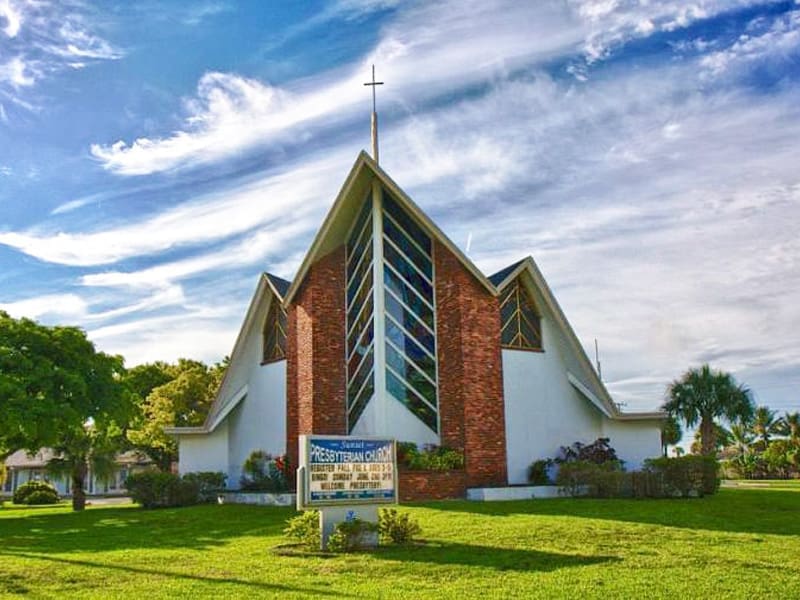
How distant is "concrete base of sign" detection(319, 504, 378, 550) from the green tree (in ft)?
38.6

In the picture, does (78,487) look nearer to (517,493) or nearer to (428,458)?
(428,458)

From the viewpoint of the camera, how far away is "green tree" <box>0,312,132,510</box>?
22.3 metres

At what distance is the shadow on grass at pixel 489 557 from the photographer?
11719mm

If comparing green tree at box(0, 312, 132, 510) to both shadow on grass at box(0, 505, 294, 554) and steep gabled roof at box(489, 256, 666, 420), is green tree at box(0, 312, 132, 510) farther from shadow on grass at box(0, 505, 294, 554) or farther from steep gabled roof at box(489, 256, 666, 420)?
steep gabled roof at box(489, 256, 666, 420)

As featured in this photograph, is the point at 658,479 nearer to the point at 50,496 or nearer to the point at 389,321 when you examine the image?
the point at 389,321

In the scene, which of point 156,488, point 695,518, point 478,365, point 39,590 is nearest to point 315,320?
point 478,365

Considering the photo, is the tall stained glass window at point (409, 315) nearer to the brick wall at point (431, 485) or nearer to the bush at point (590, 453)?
the brick wall at point (431, 485)

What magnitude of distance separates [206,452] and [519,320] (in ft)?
43.6

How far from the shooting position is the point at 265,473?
27.3m

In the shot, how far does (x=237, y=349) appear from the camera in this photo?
3173 centimetres

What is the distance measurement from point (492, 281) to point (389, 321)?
409 cm

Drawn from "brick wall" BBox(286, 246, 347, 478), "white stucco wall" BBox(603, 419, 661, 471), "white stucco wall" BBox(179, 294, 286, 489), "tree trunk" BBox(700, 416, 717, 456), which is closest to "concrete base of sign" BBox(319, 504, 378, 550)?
"brick wall" BBox(286, 246, 347, 478)

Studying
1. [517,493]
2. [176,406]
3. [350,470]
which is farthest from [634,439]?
[176,406]

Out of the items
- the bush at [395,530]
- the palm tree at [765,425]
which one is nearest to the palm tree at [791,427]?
the palm tree at [765,425]
